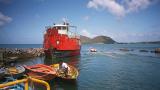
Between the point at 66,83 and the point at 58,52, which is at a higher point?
the point at 58,52

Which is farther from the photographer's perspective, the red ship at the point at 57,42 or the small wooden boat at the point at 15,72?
the red ship at the point at 57,42

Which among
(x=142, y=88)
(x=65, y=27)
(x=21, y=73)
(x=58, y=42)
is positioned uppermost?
(x=65, y=27)

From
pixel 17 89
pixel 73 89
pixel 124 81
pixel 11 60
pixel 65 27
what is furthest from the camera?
pixel 65 27

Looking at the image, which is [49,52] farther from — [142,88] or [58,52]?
[142,88]

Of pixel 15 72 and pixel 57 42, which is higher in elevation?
pixel 57 42

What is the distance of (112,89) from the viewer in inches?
640

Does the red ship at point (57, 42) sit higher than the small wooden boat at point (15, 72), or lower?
higher

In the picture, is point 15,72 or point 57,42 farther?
point 57,42

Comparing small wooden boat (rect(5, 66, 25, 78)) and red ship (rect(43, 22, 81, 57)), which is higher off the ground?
red ship (rect(43, 22, 81, 57))

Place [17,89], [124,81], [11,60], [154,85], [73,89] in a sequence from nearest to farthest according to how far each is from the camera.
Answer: [17,89] < [73,89] < [154,85] < [124,81] < [11,60]

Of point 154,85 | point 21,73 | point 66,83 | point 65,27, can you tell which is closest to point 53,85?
point 66,83

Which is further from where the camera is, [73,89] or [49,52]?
[49,52]

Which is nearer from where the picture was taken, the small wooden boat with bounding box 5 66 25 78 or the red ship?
the small wooden boat with bounding box 5 66 25 78

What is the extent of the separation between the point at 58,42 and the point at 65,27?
204 inches
